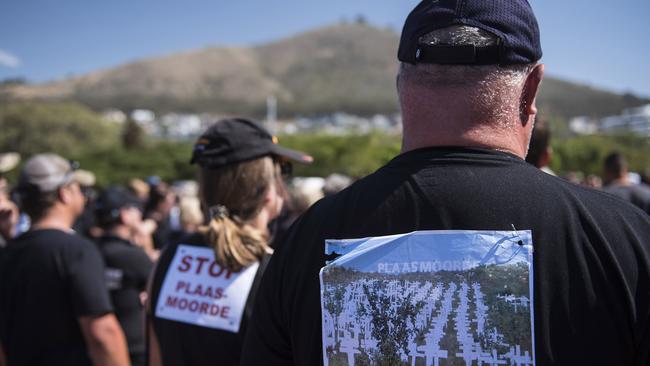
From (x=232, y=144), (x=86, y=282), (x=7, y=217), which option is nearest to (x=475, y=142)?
(x=232, y=144)

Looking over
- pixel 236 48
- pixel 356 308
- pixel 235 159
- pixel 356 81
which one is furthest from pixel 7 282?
pixel 236 48

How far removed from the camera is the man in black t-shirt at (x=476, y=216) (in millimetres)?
1031

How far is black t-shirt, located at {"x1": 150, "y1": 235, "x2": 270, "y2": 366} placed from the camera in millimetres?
1897

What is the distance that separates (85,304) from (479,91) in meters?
2.28

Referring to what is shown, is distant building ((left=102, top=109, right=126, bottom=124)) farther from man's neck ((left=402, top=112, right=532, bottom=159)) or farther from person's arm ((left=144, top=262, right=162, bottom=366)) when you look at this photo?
man's neck ((left=402, top=112, right=532, bottom=159))

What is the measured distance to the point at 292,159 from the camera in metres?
2.31

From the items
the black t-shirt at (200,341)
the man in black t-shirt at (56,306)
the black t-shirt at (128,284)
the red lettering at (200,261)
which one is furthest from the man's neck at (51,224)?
the red lettering at (200,261)

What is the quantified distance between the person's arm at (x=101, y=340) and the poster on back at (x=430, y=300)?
1862mm

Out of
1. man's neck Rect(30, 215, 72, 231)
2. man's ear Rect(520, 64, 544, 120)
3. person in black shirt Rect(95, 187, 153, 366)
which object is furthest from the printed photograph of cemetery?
person in black shirt Rect(95, 187, 153, 366)

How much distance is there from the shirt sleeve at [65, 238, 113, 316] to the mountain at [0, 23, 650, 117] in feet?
398

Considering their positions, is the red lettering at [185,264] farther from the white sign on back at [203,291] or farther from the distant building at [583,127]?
the distant building at [583,127]

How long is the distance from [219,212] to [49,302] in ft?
4.14

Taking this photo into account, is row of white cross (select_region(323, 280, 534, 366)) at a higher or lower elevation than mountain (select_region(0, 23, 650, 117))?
lower

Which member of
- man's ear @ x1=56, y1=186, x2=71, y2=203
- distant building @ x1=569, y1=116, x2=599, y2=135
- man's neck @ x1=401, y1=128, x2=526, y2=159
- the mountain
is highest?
the mountain
